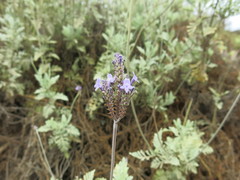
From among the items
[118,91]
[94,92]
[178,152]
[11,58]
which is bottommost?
[178,152]

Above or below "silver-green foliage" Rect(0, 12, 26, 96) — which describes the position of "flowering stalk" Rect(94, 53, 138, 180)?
below

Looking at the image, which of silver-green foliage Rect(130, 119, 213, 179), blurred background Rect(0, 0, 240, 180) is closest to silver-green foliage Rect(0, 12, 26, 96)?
blurred background Rect(0, 0, 240, 180)

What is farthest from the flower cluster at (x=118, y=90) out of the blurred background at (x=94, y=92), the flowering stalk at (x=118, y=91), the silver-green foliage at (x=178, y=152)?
the blurred background at (x=94, y=92)

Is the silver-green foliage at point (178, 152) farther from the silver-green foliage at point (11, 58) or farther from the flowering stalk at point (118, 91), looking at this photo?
the silver-green foliage at point (11, 58)

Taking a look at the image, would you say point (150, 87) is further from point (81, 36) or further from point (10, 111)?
point (10, 111)

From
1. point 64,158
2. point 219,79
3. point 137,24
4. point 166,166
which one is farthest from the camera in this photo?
point 219,79

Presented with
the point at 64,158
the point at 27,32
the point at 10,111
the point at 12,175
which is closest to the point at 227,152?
the point at 64,158

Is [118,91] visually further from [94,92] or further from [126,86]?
A: [94,92]

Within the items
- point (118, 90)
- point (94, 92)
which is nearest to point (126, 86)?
point (118, 90)

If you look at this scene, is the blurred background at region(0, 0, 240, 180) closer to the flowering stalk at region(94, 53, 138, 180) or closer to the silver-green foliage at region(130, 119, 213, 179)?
the silver-green foliage at region(130, 119, 213, 179)

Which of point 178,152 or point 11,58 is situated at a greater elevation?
point 11,58

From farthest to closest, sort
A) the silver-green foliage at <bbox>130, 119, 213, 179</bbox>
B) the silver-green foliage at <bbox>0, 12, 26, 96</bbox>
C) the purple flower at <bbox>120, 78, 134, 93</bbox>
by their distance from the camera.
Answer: the silver-green foliage at <bbox>0, 12, 26, 96</bbox>
the silver-green foliage at <bbox>130, 119, 213, 179</bbox>
the purple flower at <bbox>120, 78, 134, 93</bbox>
